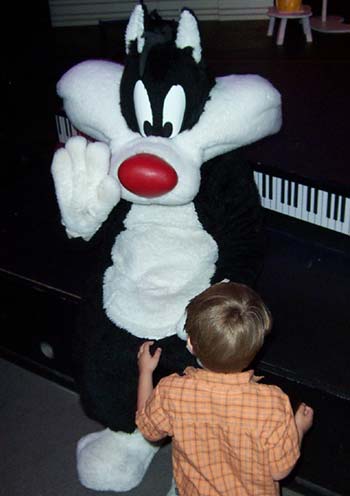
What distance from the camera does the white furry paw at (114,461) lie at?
3.52ft

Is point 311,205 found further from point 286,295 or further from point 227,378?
point 227,378

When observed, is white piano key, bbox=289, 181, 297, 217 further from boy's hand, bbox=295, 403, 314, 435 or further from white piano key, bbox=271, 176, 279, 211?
boy's hand, bbox=295, 403, 314, 435

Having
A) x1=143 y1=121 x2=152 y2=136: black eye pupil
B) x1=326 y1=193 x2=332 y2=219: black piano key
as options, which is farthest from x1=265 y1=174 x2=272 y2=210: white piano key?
x1=143 y1=121 x2=152 y2=136: black eye pupil

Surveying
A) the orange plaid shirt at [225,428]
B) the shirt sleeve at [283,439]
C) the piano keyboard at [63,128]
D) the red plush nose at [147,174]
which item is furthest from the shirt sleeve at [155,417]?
the piano keyboard at [63,128]

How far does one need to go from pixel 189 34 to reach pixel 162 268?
1.01ft

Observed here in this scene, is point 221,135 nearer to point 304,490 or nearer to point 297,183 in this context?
point 297,183

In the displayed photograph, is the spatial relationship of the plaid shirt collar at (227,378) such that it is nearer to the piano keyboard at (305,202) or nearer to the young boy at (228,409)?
the young boy at (228,409)

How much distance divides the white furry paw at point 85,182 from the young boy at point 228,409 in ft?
0.67

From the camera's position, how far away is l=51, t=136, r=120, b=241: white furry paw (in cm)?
88

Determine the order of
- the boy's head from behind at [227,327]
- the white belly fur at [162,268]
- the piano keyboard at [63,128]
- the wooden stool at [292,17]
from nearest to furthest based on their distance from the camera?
the boy's head from behind at [227,327], the white belly fur at [162,268], the piano keyboard at [63,128], the wooden stool at [292,17]

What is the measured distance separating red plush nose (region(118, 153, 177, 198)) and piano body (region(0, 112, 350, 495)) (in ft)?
0.96

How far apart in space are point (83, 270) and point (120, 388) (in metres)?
0.25

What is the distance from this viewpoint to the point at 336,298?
105 cm

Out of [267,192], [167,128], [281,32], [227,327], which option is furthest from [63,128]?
[227,327]
